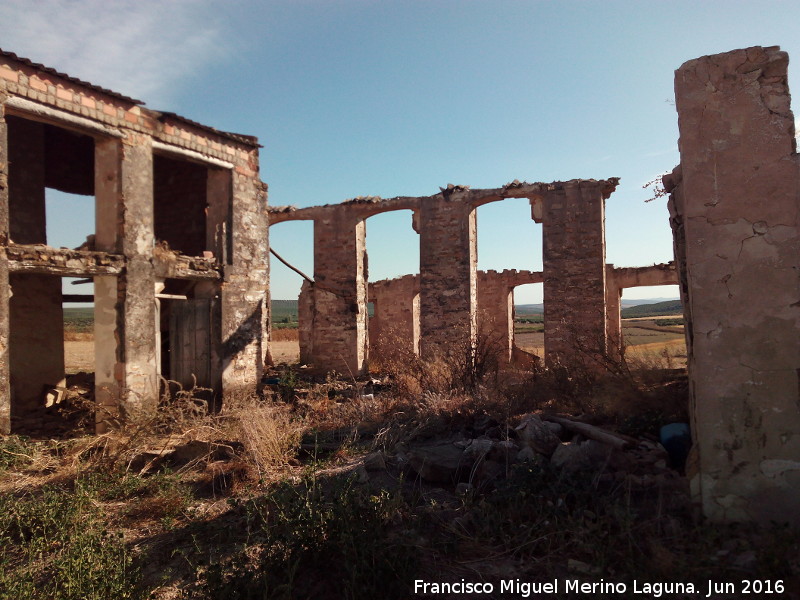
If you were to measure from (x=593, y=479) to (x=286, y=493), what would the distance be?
7.79 feet

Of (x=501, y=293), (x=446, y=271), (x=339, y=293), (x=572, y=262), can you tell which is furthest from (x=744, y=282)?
(x=501, y=293)

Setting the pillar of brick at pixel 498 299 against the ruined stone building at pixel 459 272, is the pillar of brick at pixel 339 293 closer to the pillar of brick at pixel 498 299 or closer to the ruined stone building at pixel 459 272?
the ruined stone building at pixel 459 272

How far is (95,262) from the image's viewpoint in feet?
26.5

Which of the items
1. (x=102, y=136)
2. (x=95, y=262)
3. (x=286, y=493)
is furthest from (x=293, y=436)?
(x=102, y=136)

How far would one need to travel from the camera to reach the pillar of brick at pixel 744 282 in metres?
3.51

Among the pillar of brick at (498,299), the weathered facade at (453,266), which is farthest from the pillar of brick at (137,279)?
the pillar of brick at (498,299)

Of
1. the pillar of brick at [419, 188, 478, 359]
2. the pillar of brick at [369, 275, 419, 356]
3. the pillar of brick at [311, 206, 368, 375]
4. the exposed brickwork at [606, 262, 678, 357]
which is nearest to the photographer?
the pillar of brick at [419, 188, 478, 359]

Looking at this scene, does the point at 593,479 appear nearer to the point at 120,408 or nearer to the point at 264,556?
the point at 264,556

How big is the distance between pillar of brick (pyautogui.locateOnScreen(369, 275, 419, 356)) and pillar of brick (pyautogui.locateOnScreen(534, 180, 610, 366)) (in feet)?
18.6

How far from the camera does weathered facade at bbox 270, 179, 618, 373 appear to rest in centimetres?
1166

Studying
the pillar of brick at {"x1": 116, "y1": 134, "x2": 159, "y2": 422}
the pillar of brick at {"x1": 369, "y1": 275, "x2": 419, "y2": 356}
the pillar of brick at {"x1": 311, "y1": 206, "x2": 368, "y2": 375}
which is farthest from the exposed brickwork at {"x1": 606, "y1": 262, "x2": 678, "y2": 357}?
the pillar of brick at {"x1": 116, "y1": 134, "x2": 159, "y2": 422}

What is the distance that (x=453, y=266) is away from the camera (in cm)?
1262

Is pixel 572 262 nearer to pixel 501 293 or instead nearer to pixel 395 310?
pixel 501 293

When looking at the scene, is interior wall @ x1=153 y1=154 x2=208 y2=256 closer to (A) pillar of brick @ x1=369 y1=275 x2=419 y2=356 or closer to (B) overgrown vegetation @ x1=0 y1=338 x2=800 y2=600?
(B) overgrown vegetation @ x1=0 y1=338 x2=800 y2=600
